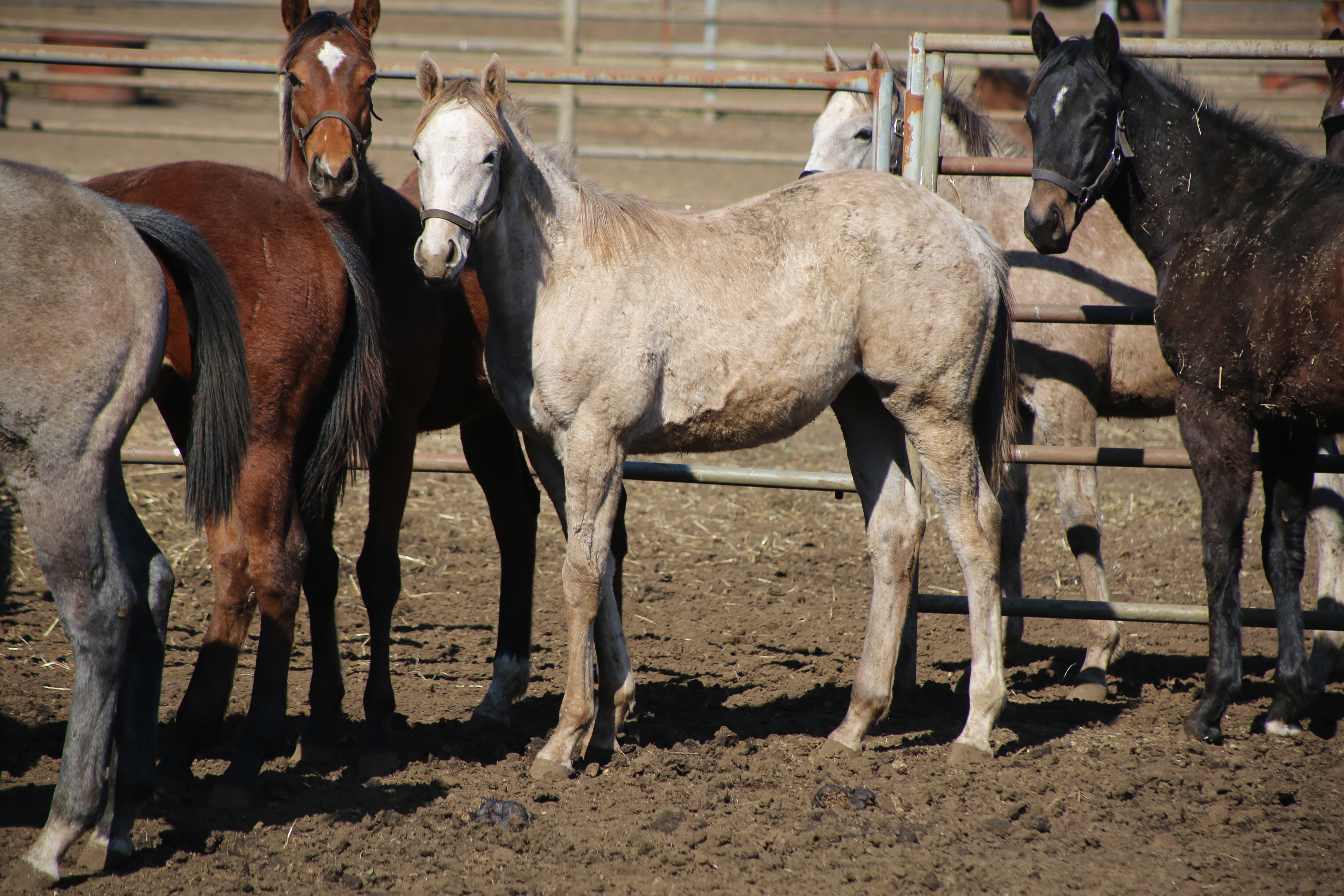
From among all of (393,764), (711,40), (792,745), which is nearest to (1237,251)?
(792,745)

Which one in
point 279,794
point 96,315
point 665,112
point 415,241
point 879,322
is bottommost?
point 279,794

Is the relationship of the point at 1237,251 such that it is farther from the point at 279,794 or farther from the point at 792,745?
the point at 279,794

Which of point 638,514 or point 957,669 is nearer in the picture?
point 957,669

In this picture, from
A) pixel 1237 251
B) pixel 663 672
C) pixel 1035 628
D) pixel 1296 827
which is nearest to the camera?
pixel 1296 827

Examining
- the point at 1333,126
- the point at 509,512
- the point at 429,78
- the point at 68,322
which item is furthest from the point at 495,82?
the point at 1333,126

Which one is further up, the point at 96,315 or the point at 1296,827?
the point at 96,315

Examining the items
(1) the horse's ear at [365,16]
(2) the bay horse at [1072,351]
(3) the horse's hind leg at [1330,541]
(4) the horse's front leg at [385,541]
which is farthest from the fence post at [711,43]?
(4) the horse's front leg at [385,541]

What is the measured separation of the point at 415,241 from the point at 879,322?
164cm

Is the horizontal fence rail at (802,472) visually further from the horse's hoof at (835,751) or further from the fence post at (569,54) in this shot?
the fence post at (569,54)

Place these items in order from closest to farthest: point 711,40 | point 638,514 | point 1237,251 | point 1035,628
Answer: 1. point 1237,251
2. point 1035,628
3. point 638,514
4. point 711,40

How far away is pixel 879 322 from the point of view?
11.2 feet

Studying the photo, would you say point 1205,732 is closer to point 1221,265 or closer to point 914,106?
point 1221,265

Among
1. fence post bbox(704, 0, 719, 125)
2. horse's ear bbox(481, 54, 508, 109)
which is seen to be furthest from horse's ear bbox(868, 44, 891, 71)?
fence post bbox(704, 0, 719, 125)

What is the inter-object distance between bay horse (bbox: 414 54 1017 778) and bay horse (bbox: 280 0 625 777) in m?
0.30
